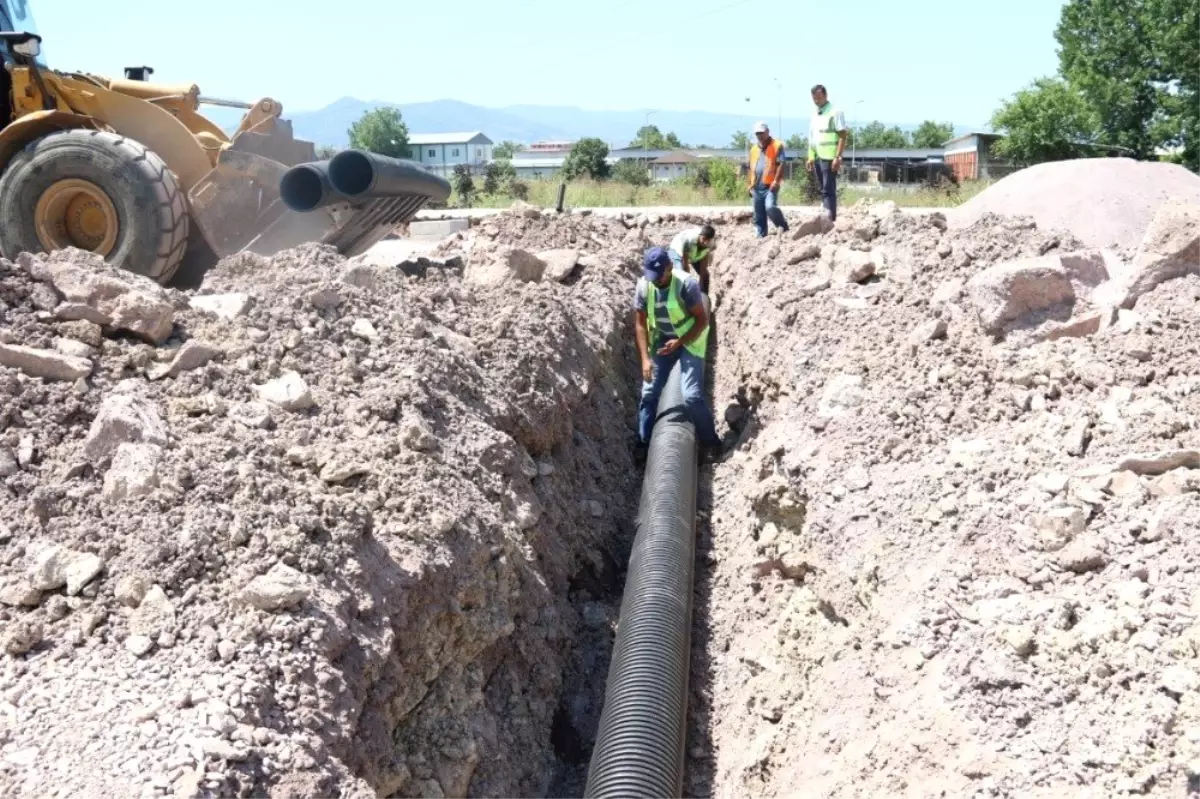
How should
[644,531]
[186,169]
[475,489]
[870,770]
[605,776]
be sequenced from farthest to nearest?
[186,169] < [644,531] < [475,489] < [605,776] < [870,770]

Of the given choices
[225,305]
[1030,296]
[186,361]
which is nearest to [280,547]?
[186,361]

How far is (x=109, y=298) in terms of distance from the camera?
4.73 metres

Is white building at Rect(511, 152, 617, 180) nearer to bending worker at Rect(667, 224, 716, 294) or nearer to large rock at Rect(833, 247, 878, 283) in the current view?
bending worker at Rect(667, 224, 716, 294)

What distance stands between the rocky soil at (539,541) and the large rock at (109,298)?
15mm

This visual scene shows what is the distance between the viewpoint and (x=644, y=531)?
5582 mm

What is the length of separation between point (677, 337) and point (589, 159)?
37916mm

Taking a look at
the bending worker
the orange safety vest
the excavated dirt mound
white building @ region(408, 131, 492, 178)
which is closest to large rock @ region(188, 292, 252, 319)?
the bending worker

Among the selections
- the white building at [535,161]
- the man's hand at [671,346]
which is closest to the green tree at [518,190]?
the man's hand at [671,346]

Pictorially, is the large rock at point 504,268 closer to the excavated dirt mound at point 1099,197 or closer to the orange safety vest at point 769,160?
the orange safety vest at point 769,160

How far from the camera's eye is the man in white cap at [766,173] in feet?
33.2

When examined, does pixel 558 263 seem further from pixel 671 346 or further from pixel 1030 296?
pixel 1030 296

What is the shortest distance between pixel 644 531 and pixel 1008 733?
9.01ft

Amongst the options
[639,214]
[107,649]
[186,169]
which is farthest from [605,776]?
[639,214]

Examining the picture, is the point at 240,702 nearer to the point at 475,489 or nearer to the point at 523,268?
the point at 475,489
